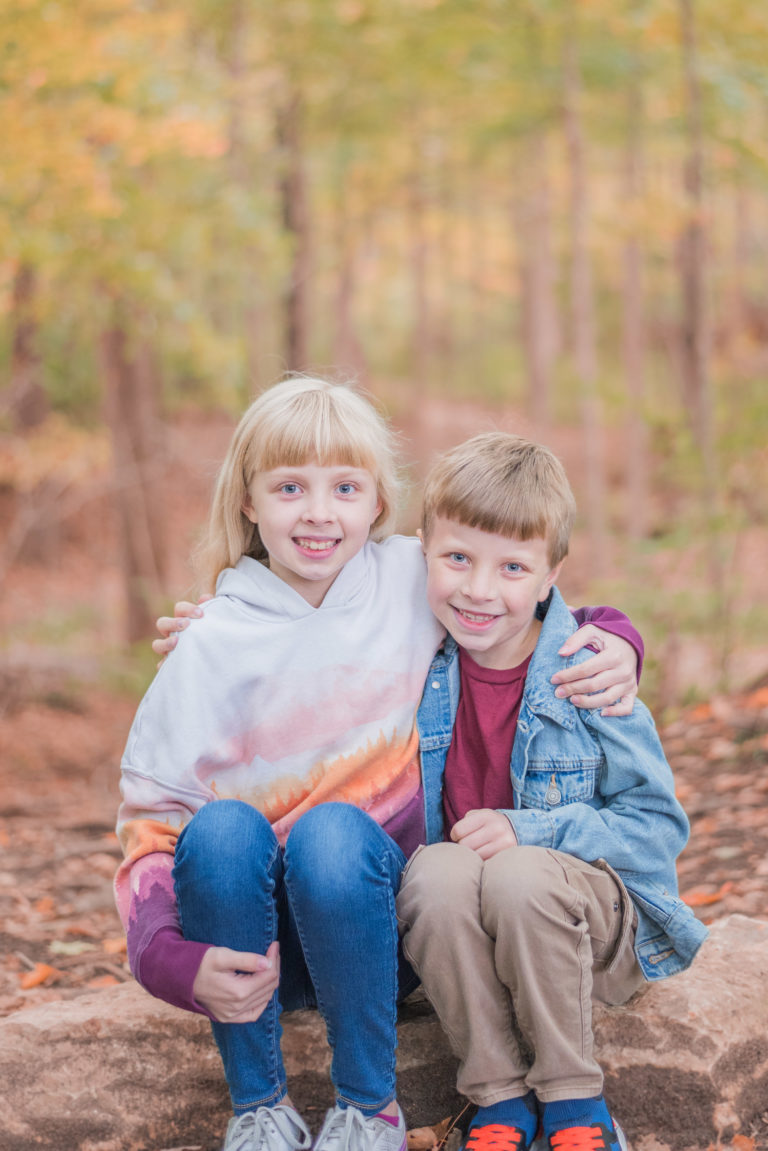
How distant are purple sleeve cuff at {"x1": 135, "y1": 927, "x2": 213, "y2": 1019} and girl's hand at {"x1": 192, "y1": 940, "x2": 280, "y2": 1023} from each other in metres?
0.01

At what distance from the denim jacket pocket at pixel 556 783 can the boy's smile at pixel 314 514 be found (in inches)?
24.8

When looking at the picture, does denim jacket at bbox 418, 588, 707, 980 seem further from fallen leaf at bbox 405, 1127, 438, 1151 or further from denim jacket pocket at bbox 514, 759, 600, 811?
fallen leaf at bbox 405, 1127, 438, 1151

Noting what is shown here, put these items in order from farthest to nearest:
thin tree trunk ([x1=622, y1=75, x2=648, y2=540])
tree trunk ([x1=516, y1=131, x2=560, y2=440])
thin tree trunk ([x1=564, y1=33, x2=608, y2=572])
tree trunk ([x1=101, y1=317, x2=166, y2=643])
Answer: tree trunk ([x1=516, y1=131, x2=560, y2=440]) → thin tree trunk ([x1=622, y1=75, x2=648, y2=540]) → thin tree trunk ([x1=564, y1=33, x2=608, y2=572]) → tree trunk ([x1=101, y1=317, x2=166, y2=643])

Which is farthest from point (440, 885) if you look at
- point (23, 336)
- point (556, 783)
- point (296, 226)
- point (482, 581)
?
point (296, 226)

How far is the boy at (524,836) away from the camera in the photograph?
2.04 metres

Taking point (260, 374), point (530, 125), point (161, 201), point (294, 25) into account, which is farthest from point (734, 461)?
point (294, 25)

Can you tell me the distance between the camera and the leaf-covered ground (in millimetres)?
3107

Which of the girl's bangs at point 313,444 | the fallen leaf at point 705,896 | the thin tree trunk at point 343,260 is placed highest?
the thin tree trunk at point 343,260

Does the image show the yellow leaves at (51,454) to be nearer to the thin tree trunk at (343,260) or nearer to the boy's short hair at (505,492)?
the thin tree trunk at (343,260)

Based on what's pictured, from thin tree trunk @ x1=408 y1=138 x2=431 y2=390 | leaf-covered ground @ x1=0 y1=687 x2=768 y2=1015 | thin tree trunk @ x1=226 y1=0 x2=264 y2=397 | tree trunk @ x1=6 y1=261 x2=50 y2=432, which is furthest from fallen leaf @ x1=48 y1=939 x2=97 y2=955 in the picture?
thin tree trunk @ x1=408 y1=138 x2=431 y2=390

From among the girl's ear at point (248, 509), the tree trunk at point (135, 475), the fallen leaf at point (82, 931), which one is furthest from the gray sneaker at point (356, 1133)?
the tree trunk at point (135, 475)

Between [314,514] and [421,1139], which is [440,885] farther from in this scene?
[314,514]

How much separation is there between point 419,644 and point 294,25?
10804mm

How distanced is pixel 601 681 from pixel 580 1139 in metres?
0.88
